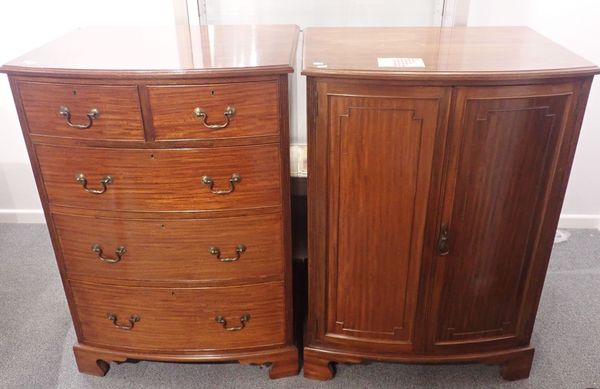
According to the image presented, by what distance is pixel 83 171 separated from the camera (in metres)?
1.34

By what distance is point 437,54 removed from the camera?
1.33m

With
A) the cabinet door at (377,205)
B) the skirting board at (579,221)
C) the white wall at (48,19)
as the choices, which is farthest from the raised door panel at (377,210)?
the skirting board at (579,221)

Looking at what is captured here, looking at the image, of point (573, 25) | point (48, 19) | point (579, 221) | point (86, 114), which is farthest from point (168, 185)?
point (579, 221)

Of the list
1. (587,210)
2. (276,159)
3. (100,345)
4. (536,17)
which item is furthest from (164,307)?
(587,210)

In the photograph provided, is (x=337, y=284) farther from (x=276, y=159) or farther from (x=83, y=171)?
(x=83, y=171)

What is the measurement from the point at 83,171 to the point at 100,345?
0.60 metres

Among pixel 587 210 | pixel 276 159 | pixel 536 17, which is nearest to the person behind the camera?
pixel 276 159

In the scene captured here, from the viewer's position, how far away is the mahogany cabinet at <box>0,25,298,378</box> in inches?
48.9

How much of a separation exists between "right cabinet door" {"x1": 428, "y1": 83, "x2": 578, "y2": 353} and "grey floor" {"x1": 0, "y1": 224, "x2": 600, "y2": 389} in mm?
154

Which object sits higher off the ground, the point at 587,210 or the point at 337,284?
the point at 337,284

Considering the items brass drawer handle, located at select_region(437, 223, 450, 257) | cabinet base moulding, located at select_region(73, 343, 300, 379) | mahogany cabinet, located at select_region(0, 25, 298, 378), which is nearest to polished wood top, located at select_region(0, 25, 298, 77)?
mahogany cabinet, located at select_region(0, 25, 298, 378)

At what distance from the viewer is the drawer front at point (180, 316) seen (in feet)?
4.94

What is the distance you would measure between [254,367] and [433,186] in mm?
848

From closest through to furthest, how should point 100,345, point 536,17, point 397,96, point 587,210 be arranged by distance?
point 397,96 → point 100,345 → point 536,17 → point 587,210
